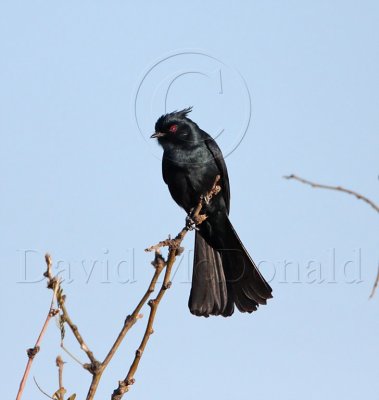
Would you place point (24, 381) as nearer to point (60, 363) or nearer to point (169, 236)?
point (60, 363)

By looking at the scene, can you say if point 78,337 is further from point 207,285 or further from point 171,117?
point 171,117

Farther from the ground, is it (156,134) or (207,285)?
(156,134)

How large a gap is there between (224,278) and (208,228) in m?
0.60

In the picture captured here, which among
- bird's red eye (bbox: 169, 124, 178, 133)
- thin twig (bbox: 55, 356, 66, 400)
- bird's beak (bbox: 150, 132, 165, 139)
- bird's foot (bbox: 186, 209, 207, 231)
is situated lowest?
thin twig (bbox: 55, 356, 66, 400)

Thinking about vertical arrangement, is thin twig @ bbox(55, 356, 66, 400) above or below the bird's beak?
below

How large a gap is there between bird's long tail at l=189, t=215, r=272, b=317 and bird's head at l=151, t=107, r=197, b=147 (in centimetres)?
87

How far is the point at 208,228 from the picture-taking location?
7.25 meters

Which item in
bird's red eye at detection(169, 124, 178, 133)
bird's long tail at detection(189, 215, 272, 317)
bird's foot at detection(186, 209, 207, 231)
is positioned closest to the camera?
bird's foot at detection(186, 209, 207, 231)

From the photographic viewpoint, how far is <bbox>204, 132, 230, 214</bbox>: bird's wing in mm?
7355

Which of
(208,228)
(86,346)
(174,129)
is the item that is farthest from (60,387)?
(174,129)

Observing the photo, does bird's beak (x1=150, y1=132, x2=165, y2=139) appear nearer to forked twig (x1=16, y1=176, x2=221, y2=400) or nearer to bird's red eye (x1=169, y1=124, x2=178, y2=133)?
bird's red eye (x1=169, y1=124, x2=178, y2=133)

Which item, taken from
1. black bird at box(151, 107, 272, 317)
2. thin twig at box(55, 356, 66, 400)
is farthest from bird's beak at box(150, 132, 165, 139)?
thin twig at box(55, 356, 66, 400)

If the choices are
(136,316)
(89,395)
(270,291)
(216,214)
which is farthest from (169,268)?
(216,214)

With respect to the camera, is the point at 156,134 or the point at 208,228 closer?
the point at 208,228
